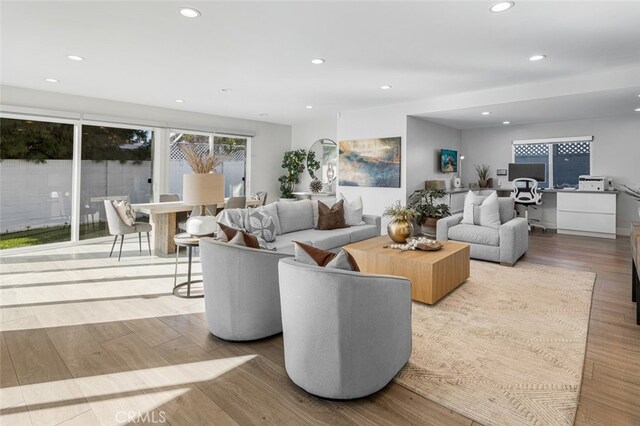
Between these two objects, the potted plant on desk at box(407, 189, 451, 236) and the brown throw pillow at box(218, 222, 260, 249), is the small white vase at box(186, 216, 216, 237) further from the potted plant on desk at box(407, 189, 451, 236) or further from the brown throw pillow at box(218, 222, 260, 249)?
the potted plant on desk at box(407, 189, 451, 236)

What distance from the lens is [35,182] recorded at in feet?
18.4

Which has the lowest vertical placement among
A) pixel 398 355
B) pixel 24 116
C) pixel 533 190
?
pixel 398 355

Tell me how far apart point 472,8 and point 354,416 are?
308 cm

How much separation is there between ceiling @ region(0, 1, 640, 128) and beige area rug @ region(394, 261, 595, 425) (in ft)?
8.37

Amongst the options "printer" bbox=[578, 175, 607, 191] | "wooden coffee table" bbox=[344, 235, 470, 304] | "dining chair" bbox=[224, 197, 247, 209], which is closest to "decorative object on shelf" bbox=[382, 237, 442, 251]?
"wooden coffee table" bbox=[344, 235, 470, 304]

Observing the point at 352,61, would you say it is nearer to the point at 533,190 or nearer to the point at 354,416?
the point at 354,416

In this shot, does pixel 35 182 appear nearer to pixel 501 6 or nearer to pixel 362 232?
pixel 362 232

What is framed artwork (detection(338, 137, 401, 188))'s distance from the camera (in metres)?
6.59

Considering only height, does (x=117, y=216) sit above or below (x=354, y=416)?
above

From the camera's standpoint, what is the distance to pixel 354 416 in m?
1.76

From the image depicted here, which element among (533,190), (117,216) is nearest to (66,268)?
(117,216)

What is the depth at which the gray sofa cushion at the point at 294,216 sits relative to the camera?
15.1 feet

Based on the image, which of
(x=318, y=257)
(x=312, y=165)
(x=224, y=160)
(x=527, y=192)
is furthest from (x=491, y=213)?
(x=224, y=160)

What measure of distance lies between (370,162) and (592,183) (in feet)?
14.0
